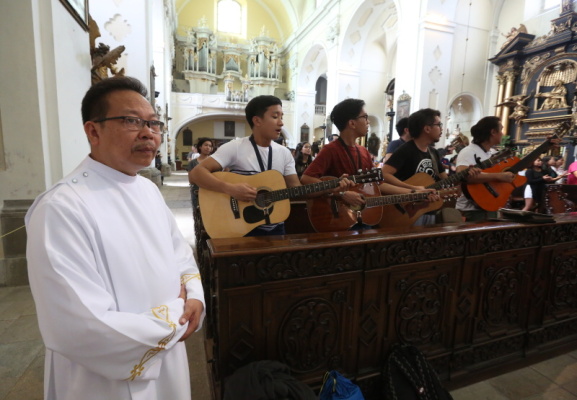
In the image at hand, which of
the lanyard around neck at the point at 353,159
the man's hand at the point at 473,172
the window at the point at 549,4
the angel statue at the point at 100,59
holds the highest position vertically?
the window at the point at 549,4

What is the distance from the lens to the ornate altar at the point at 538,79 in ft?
27.9

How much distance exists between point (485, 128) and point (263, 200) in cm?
210

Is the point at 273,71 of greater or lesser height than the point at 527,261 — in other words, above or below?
above

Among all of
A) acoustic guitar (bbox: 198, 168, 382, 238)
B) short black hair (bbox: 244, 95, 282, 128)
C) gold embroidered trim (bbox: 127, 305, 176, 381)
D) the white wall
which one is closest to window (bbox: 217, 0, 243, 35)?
the white wall

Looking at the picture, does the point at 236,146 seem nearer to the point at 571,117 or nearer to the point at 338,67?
the point at 571,117

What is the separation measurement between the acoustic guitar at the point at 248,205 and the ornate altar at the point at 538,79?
981 cm

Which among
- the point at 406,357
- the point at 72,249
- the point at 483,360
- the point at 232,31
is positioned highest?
the point at 232,31

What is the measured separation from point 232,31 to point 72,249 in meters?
25.2

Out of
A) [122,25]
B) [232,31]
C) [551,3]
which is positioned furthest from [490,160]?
[232,31]

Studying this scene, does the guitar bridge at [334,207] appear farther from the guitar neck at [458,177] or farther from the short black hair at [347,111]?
the guitar neck at [458,177]

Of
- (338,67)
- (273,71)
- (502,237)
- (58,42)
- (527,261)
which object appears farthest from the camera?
(273,71)

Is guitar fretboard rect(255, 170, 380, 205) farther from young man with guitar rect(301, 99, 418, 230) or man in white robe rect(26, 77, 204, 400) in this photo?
man in white robe rect(26, 77, 204, 400)

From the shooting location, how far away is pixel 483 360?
2.03m

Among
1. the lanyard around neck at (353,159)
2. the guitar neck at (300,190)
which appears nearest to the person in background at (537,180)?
the lanyard around neck at (353,159)
